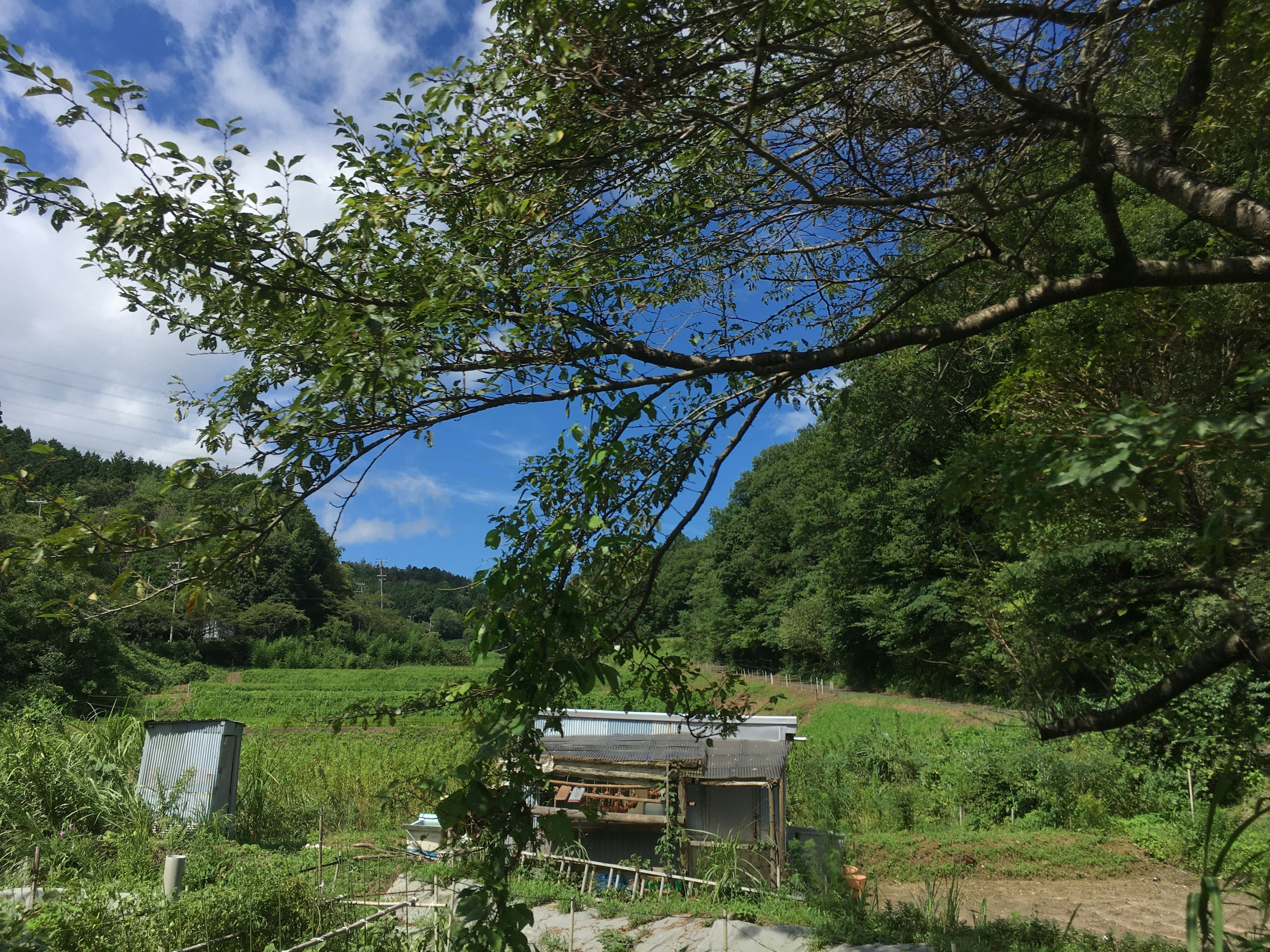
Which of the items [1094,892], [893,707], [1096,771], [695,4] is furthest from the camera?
[893,707]

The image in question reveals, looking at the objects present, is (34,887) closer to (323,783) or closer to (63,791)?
(63,791)

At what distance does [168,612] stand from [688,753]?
4394cm

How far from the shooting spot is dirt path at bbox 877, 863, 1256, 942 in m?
8.20

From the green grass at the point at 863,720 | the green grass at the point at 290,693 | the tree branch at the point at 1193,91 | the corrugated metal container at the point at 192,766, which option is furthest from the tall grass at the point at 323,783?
the green grass at the point at 863,720

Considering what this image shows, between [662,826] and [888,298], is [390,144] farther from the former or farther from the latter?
[662,826]

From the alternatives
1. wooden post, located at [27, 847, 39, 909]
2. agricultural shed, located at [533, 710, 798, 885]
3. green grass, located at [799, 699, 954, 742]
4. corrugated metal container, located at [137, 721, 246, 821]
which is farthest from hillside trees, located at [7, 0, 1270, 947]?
green grass, located at [799, 699, 954, 742]

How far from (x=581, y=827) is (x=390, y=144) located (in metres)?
10.3

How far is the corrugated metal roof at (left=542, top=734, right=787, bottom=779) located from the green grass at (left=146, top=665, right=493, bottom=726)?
11220mm

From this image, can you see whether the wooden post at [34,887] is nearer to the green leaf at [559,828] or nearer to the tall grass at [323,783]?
the tall grass at [323,783]

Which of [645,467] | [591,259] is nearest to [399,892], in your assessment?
[645,467]

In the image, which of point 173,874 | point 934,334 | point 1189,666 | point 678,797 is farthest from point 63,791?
point 1189,666

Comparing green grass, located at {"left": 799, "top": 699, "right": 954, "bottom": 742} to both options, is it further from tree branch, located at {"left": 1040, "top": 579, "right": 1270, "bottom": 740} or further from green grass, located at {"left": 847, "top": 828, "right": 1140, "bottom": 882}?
tree branch, located at {"left": 1040, "top": 579, "right": 1270, "bottom": 740}

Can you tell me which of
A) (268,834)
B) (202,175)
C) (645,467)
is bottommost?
(268,834)

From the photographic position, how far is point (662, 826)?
11172mm
